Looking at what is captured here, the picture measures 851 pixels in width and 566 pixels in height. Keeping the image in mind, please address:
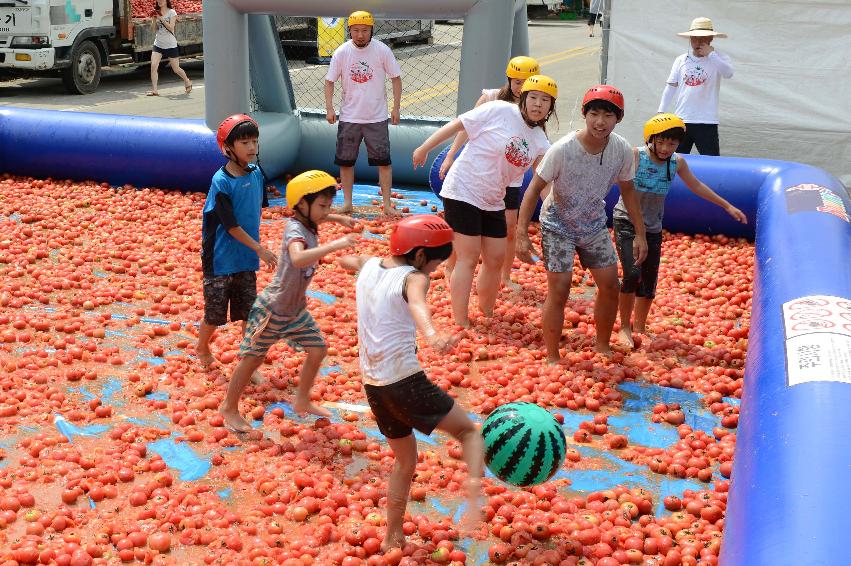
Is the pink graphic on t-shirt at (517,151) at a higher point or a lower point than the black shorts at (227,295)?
higher

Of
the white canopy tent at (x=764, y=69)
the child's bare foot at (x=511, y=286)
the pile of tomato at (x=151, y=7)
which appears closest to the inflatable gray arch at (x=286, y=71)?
the white canopy tent at (x=764, y=69)

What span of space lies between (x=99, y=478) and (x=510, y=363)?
3123mm

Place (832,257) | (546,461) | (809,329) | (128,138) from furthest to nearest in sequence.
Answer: (128,138), (832,257), (809,329), (546,461)

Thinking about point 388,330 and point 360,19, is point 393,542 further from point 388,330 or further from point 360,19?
point 360,19

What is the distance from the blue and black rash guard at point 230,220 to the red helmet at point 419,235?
2100mm

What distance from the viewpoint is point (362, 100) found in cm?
1091

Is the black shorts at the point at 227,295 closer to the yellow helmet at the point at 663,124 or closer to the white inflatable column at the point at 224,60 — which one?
the yellow helmet at the point at 663,124

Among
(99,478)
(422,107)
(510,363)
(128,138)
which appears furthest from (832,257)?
(422,107)

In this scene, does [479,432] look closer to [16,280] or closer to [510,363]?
[510,363]

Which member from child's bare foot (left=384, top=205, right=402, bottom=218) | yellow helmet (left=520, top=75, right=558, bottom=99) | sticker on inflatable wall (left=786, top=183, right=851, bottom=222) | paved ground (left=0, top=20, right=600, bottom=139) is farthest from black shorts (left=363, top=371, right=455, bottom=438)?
paved ground (left=0, top=20, right=600, bottom=139)

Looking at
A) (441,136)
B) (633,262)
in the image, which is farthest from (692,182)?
(441,136)

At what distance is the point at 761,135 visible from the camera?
12.9 metres

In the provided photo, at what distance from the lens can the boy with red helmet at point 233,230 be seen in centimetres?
622

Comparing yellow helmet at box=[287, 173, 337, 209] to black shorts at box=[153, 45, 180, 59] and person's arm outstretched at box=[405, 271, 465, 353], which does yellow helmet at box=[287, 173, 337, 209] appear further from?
black shorts at box=[153, 45, 180, 59]
